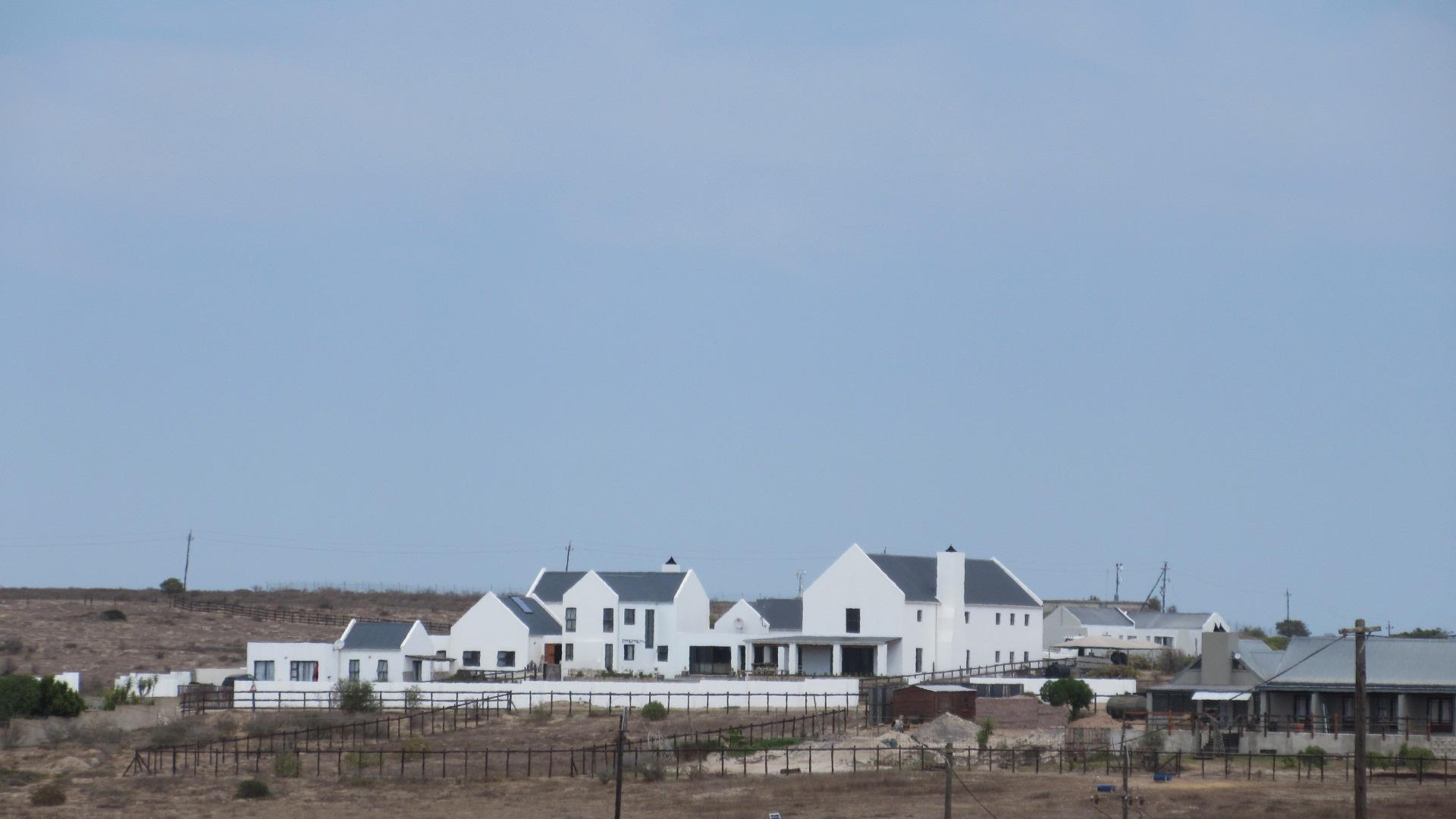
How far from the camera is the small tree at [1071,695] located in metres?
68.5

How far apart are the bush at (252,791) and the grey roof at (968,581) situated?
39.2m

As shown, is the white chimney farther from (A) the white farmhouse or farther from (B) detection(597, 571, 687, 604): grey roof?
(A) the white farmhouse

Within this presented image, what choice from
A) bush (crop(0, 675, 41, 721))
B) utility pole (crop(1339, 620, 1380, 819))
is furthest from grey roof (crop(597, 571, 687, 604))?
utility pole (crop(1339, 620, 1380, 819))

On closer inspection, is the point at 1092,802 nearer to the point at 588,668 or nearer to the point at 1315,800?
the point at 1315,800

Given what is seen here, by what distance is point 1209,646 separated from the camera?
67.4 meters

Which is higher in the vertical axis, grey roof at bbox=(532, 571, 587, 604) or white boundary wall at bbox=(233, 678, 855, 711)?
grey roof at bbox=(532, 571, 587, 604)

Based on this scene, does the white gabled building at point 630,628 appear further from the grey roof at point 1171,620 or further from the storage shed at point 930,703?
the grey roof at point 1171,620

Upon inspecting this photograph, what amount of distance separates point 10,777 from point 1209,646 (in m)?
40.9

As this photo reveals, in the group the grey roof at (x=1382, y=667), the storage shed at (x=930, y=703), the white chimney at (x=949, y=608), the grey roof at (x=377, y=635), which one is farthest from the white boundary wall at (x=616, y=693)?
the grey roof at (x=1382, y=667)

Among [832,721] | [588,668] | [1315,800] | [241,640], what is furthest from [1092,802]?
[241,640]

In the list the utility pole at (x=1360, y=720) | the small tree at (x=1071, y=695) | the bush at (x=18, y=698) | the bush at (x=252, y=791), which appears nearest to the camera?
the utility pole at (x=1360, y=720)

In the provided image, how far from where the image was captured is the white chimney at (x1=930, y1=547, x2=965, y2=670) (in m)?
87.8

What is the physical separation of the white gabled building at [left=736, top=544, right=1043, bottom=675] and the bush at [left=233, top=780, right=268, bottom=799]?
36.1 m

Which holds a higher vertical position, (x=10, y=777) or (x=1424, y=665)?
(x=1424, y=665)
